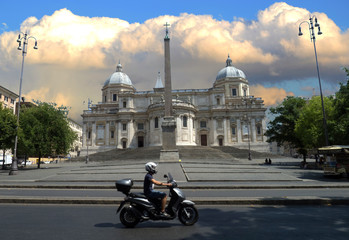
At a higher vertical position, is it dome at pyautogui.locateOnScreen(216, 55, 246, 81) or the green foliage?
dome at pyautogui.locateOnScreen(216, 55, 246, 81)

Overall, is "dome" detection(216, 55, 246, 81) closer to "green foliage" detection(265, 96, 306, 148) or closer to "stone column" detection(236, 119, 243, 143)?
"stone column" detection(236, 119, 243, 143)

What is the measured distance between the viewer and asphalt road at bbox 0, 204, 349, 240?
5.46 metres

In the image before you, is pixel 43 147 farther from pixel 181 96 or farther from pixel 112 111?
pixel 181 96

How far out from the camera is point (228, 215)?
7457 mm

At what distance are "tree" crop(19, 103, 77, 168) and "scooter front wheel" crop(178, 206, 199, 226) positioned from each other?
110 feet

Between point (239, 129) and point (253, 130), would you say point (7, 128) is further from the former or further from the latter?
point (253, 130)

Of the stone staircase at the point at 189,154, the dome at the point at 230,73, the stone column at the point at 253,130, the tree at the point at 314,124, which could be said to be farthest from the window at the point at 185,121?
the tree at the point at 314,124

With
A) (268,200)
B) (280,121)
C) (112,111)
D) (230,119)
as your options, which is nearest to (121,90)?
(112,111)

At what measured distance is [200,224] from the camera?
644 centimetres

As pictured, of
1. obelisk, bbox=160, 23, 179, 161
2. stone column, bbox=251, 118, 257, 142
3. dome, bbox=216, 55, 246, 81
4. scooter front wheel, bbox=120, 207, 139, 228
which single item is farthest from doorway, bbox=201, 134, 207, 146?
scooter front wheel, bbox=120, 207, 139, 228

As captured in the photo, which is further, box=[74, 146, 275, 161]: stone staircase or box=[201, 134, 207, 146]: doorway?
box=[201, 134, 207, 146]: doorway

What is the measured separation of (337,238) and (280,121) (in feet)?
125

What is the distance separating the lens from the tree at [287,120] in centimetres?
3912

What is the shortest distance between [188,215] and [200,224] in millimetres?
442
